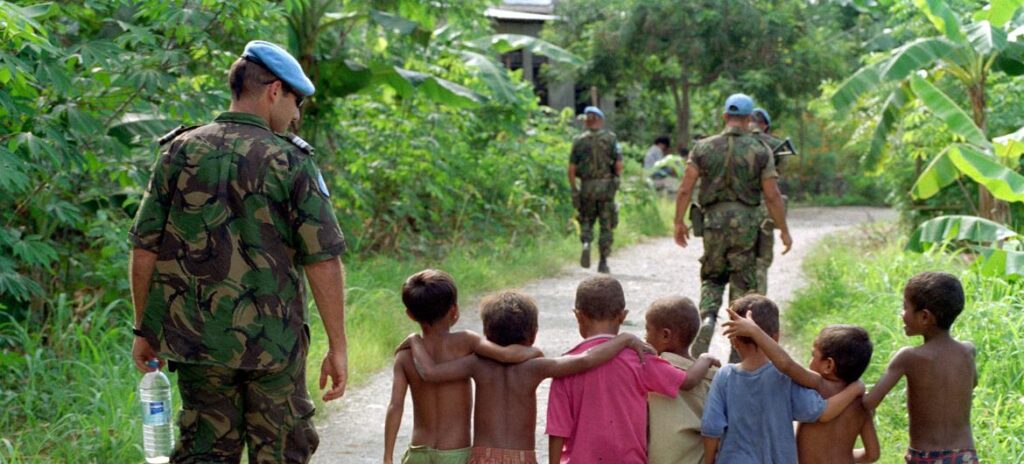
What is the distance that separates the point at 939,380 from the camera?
13.4ft

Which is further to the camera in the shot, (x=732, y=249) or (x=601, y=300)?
(x=732, y=249)

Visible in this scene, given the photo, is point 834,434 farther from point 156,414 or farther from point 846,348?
point 156,414

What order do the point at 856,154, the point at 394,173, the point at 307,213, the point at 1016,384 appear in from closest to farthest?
the point at 307,213 < the point at 1016,384 < the point at 394,173 < the point at 856,154

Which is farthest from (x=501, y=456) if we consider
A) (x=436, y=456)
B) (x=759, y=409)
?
(x=759, y=409)

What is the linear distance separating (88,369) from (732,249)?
3.98 meters

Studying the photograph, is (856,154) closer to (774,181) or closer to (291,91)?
(774,181)

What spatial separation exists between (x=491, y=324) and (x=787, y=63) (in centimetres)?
2119

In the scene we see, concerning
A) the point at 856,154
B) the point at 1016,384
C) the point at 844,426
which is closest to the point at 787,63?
the point at 856,154

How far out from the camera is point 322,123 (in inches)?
433

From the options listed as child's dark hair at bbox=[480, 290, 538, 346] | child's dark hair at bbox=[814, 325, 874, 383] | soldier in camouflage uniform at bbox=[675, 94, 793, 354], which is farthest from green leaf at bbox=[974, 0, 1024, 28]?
child's dark hair at bbox=[480, 290, 538, 346]

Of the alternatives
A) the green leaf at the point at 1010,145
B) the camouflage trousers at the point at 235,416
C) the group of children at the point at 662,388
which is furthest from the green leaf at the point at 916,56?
the camouflage trousers at the point at 235,416

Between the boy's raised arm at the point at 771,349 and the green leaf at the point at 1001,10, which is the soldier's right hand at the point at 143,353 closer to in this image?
the boy's raised arm at the point at 771,349

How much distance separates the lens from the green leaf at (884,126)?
11539 mm

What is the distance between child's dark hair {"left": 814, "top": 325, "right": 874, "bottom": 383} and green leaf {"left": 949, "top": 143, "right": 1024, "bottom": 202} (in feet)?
12.2
